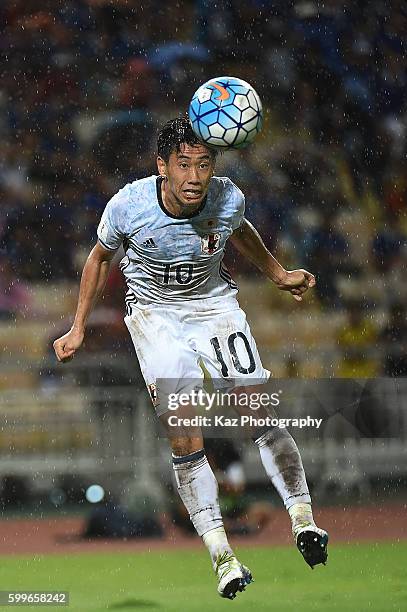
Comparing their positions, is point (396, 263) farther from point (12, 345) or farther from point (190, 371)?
point (190, 371)

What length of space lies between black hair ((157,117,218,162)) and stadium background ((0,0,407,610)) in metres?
2.79

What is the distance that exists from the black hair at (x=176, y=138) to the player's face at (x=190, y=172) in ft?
0.05

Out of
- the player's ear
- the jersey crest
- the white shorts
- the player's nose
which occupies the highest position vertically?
the player's ear

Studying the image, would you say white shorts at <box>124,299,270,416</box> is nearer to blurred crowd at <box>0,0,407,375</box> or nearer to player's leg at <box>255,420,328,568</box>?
player's leg at <box>255,420,328,568</box>

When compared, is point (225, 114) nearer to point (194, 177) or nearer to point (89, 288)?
point (194, 177)

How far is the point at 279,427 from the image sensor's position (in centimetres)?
362

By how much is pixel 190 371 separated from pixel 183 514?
105 inches

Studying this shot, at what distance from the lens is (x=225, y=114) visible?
3.39 m

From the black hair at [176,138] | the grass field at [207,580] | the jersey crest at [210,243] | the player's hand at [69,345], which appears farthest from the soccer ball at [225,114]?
the grass field at [207,580]

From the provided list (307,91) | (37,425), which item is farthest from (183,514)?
(307,91)

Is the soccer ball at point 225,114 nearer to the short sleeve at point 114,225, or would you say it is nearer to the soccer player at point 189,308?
the soccer player at point 189,308

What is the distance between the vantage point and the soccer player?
11.4 ft

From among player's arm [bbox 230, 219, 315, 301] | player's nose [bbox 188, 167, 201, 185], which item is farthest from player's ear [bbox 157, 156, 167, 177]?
player's arm [bbox 230, 219, 315, 301]

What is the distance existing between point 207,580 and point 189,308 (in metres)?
1.63
